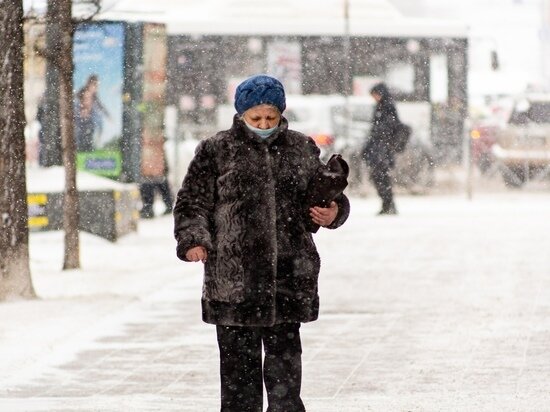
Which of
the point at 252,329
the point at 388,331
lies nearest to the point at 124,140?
the point at 388,331

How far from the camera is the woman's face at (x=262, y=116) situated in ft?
20.5

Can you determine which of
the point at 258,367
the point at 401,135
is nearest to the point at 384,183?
the point at 401,135

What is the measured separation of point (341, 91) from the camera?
34.6 m

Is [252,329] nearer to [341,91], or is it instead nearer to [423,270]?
[423,270]

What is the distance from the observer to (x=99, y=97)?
21875 millimetres

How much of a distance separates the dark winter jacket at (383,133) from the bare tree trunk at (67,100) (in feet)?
30.4

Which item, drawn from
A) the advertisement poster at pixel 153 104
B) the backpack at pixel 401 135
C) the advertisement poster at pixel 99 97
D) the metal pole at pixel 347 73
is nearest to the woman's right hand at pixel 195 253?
the advertisement poster at pixel 99 97

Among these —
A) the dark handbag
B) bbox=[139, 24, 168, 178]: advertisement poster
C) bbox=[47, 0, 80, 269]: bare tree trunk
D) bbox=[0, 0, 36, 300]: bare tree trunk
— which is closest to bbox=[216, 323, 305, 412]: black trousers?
the dark handbag

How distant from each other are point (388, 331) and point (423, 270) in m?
4.39

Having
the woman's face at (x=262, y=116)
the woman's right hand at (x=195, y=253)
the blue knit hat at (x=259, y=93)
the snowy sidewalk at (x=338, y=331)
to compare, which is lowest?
the snowy sidewalk at (x=338, y=331)

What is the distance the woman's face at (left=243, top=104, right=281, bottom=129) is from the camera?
6.24 metres

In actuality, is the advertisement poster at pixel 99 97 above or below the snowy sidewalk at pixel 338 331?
above

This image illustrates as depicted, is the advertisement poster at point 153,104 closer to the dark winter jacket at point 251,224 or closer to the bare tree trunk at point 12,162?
the bare tree trunk at point 12,162

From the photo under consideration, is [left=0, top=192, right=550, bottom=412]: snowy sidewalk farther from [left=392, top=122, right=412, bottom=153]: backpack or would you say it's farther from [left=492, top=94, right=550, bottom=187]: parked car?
[left=492, top=94, right=550, bottom=187]: parked car
